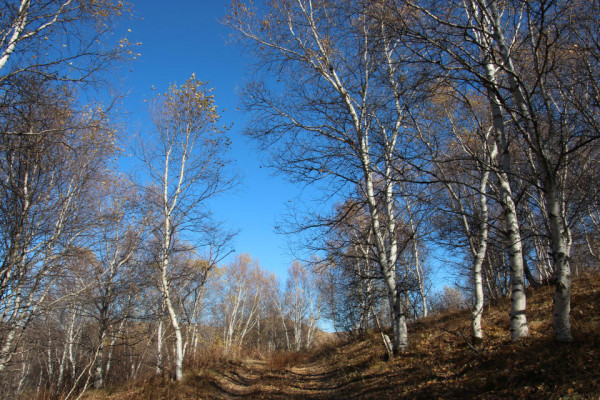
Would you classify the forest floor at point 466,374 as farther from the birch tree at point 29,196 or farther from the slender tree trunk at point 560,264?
the birch tree at point 29,196

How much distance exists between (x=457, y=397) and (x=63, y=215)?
32.4 ft

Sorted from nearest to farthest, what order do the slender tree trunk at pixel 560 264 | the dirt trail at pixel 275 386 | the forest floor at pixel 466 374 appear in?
the forest floor at pixel 466 374 → the slender tree trunk at pixel 560 264 → the dirt trail at pixel 275 386

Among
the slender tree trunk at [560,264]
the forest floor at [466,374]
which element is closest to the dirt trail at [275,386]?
the forest floor at [466,374]

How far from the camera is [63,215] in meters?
8.52

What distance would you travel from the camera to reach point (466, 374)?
4781mm

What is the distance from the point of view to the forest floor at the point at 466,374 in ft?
11.1

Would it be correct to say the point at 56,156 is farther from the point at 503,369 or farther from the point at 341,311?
the point at 341,311

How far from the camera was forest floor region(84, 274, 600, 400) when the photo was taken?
A: 338cm

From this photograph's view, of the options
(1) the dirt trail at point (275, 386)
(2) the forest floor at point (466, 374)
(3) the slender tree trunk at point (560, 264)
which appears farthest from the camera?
(1) the dirt trail at point (275, 386)

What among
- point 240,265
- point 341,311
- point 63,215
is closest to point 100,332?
point 63,215

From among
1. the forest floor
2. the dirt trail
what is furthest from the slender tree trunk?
the dirt trail

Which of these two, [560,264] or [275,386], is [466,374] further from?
[275,386]

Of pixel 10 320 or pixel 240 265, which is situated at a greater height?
pixel 240 265

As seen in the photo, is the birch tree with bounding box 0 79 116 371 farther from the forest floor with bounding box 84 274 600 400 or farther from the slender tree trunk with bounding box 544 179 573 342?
the slender tree trunk with bounding box 544 179 573 342
